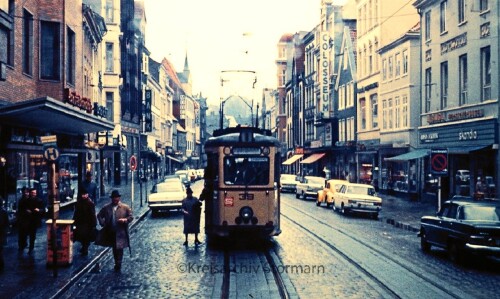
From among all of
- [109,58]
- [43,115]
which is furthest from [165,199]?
[109,58]

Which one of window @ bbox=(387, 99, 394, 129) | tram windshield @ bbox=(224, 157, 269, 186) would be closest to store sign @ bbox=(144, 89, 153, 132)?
window @ bbox=(387, 99, 394, 129)

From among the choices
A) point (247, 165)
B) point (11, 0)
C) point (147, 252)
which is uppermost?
point (11, 0)

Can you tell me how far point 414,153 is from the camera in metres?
38.7

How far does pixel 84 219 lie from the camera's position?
16.7 meters

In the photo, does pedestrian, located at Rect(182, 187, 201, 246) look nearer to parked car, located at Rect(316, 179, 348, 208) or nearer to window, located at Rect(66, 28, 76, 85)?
window, located at Rect(66, 28, 76, 85)

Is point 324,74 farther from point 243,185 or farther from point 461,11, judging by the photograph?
point 243,185

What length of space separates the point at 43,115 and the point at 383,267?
430 inches

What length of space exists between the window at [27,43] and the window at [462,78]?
2013cm

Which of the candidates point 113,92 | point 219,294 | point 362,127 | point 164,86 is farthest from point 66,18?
point 164,86

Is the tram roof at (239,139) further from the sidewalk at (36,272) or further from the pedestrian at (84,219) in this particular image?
the sidewalk at (36,272)

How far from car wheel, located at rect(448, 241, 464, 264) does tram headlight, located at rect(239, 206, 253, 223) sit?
5374 mm

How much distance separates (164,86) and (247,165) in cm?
7580

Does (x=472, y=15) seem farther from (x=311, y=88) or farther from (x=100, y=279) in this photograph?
(x=311, y=88)

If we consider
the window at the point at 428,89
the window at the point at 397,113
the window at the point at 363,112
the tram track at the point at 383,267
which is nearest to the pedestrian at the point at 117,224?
the tram track at the point at 383,267
